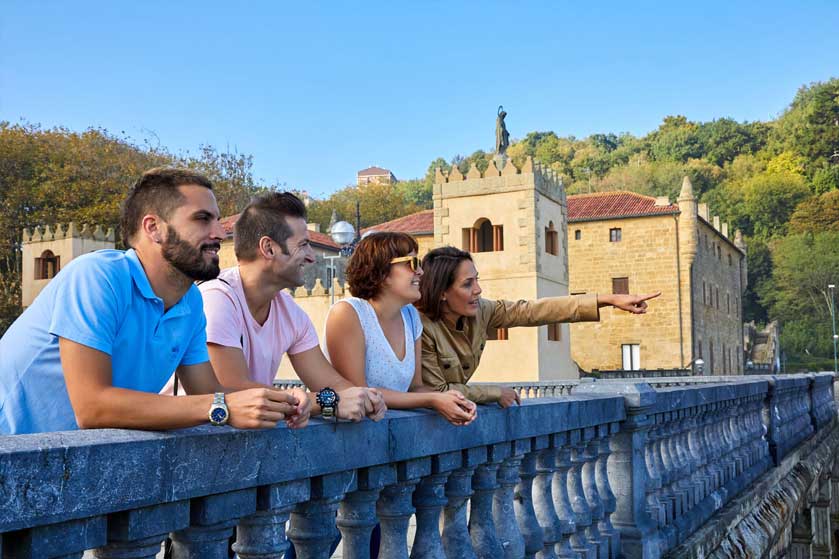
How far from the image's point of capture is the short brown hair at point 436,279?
435 cm

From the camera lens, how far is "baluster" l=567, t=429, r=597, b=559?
4078mm

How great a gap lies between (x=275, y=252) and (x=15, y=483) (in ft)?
6.34

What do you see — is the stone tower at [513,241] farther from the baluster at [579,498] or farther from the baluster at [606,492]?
the baluster at [579,498]

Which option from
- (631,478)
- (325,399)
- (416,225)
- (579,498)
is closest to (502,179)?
(416,225)

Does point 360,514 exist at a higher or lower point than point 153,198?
lower

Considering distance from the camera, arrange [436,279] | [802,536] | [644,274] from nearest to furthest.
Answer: [436,279], [802,536], [644,274]

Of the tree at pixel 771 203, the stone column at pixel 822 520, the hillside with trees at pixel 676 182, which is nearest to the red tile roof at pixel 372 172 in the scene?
the hillside with trees at pixel 676 182

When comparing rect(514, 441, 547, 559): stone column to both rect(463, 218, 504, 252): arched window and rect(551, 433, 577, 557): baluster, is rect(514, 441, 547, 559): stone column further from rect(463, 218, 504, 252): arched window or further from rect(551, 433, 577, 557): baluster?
rect(463, 218, 504, 252): arched window

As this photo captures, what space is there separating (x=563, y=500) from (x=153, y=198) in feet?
7.93

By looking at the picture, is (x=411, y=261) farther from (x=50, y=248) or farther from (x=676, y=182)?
(x=676, y=182)

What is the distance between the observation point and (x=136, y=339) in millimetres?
2412

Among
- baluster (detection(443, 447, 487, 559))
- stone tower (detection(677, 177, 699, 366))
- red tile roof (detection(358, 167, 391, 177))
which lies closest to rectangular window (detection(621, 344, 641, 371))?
stone tower (detection(677, 177, 699, 366))

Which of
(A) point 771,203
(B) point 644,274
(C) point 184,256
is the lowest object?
(C) point 184,256

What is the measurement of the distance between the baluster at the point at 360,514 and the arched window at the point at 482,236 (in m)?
28.8
